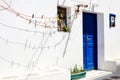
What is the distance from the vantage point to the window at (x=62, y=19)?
23.4 ft

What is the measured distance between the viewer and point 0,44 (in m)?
5.37

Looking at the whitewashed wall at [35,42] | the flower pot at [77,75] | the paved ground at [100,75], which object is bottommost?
the paved ground at [100,75]

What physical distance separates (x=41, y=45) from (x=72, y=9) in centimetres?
172

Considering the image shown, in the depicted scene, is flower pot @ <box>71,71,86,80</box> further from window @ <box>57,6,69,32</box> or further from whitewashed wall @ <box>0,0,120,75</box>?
window @ <box>57,6,69,32</box>

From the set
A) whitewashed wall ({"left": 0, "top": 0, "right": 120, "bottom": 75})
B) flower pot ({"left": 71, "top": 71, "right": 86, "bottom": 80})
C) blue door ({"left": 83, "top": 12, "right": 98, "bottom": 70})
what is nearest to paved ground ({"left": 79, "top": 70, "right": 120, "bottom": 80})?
flower pot ({"left": 71, "top": 71, "right": 86, "bottom": 80})

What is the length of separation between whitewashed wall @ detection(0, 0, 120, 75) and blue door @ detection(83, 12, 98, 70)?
50 centimetres

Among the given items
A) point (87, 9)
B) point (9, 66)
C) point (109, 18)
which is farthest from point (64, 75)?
point (109, 18)

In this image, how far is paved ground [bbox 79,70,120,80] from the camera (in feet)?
24.3

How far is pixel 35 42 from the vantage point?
6.16 m

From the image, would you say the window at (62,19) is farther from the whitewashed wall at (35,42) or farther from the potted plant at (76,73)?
the potted plant at (76,73)

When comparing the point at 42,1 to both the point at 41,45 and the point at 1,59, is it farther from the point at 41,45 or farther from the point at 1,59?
the point at 1,59

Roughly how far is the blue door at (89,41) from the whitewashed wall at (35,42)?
1.66ft

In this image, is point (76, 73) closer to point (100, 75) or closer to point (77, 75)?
point (77, 75)

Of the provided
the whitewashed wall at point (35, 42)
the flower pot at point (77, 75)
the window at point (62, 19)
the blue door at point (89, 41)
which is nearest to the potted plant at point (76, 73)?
the flower pot at point (77, 75)
